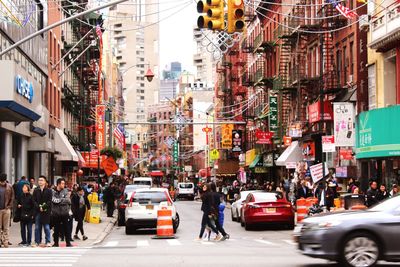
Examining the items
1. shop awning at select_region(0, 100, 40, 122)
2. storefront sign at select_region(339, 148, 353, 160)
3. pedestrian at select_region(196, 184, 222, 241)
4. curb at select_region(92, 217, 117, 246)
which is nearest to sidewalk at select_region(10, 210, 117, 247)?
curb at select_region(92, 217, 117, 246)

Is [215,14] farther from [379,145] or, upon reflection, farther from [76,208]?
[379,145]

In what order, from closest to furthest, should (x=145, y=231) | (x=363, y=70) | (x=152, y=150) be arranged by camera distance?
(x=145, y=231) → (x=363, y=70) → (x=152, y=150)

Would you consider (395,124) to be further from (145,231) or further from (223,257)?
(223,257)

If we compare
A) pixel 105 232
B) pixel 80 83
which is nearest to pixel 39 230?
pixel 105 232

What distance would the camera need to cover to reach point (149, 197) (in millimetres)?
28484

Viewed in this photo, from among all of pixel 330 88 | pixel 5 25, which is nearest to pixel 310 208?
pixel 330 88

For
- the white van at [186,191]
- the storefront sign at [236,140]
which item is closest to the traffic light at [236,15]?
the storefront sign at [236,140]

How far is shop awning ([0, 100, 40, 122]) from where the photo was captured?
83.6 ft

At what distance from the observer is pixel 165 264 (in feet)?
50.4

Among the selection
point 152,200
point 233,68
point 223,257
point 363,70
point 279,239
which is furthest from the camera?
point 233,68

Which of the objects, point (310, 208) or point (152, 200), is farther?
point (310, 208)

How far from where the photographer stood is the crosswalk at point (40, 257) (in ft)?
50.8

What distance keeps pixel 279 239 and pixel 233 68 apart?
6404 centimetres

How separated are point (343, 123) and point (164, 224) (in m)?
15.4
